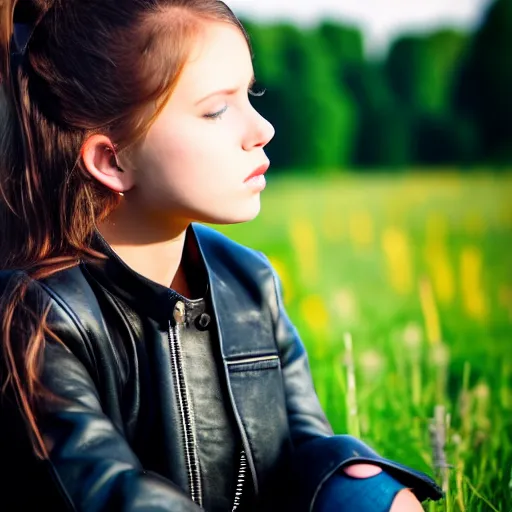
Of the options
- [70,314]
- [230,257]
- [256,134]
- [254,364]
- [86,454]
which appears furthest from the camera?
[230,257]

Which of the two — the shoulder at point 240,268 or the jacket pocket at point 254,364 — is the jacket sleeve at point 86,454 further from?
the shoulder at point 240,268

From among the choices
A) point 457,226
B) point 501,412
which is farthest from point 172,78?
point 457,226

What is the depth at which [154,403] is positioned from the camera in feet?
5.78

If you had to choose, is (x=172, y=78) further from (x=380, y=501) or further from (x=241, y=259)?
(x=380, y=501)

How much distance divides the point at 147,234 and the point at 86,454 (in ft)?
1.47

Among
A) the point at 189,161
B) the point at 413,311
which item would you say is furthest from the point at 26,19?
the point at 413,311

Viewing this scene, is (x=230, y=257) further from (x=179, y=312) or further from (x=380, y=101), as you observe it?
(x=380, y=101)

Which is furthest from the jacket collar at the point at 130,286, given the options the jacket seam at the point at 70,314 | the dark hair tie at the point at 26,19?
the dark hair tie at the point at 26,19

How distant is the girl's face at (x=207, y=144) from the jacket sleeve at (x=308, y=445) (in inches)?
11.4

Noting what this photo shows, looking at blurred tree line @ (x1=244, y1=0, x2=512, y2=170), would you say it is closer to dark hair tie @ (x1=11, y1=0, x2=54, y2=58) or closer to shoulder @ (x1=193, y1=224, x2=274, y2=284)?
shoulder @ (x1=193, y1=224, x2=274, y2=284)

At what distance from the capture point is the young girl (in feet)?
5.65

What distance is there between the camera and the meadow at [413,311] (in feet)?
7.91

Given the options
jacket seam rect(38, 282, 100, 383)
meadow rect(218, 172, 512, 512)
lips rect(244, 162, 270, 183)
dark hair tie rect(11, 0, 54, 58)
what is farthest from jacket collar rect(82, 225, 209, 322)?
meadow rect(218, 172, 512, 512)

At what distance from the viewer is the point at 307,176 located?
1098 centimetres
